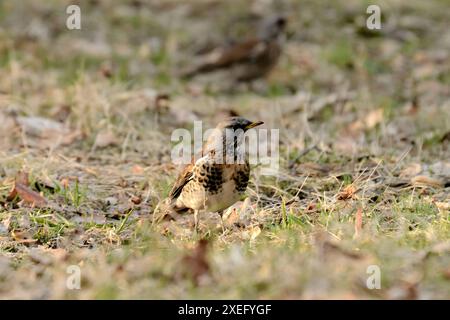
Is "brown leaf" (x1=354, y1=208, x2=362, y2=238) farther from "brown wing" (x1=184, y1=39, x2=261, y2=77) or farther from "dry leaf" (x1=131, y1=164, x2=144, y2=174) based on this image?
"brown wing" (x1=184, y1=39, x2=261, y2=77)

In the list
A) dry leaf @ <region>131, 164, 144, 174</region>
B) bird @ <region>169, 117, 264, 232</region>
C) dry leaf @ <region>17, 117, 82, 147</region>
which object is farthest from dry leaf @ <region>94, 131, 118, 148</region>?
bird @ <region>169, 117, 264, 232</region>

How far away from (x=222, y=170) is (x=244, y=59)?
5.25 meters

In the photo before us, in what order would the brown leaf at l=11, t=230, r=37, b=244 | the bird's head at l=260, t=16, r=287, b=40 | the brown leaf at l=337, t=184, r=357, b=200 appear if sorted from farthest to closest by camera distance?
the bird's head at l=260, t=16, r=287, b=40
the brown leaf at l=337, t=184, r=357, b=200
the brown leaf at l=11, t=230, r=37, b=244

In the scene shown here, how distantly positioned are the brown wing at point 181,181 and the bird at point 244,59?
4.69 m

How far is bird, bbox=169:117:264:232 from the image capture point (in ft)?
19.7

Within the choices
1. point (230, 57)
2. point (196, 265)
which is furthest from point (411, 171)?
point (230, 57)

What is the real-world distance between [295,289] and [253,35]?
771 centimetres

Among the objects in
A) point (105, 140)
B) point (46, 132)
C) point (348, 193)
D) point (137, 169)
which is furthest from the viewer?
point (46, 132)

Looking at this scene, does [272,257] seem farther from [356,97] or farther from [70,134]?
[356,97]

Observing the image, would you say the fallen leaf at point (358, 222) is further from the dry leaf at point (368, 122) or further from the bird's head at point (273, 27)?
the bird's head at point (273, 27)

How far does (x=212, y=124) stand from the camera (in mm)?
9109

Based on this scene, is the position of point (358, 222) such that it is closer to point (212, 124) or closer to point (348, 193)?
point (348, 193)

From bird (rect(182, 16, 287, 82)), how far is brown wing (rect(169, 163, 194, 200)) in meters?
4.69
